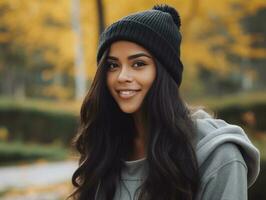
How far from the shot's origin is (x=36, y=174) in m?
10.6

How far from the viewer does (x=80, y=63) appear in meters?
17.7

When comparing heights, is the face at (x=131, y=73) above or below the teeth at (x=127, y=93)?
above

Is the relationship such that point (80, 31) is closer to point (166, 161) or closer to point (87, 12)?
point (87, 12)

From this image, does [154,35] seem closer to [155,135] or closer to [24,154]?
[155,135]

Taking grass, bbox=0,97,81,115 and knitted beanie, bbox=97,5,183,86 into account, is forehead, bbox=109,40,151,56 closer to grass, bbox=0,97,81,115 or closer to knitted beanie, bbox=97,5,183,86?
knitted beanie, bbox=97,5,183,86

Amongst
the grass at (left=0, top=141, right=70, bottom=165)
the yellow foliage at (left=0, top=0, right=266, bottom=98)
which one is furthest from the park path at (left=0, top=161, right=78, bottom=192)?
the yellow foliage at (left=0, top=0, right=266, bottom=98)

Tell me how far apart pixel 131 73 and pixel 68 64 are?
20809mm

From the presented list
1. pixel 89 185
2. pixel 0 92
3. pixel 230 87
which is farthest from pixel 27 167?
pixel 0 92

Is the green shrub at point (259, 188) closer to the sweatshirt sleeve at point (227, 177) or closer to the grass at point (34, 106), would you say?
the sweatshirt sleeve at point (227, 177)

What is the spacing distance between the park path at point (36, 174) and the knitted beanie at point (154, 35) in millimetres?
6862

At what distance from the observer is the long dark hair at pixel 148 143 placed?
2139 mm

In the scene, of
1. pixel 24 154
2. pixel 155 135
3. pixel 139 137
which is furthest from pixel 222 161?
pixel 24 154

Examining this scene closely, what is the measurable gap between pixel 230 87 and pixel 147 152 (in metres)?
27.5

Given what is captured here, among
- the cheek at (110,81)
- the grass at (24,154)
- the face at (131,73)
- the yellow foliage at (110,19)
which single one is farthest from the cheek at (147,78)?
the grass at (24,154)
